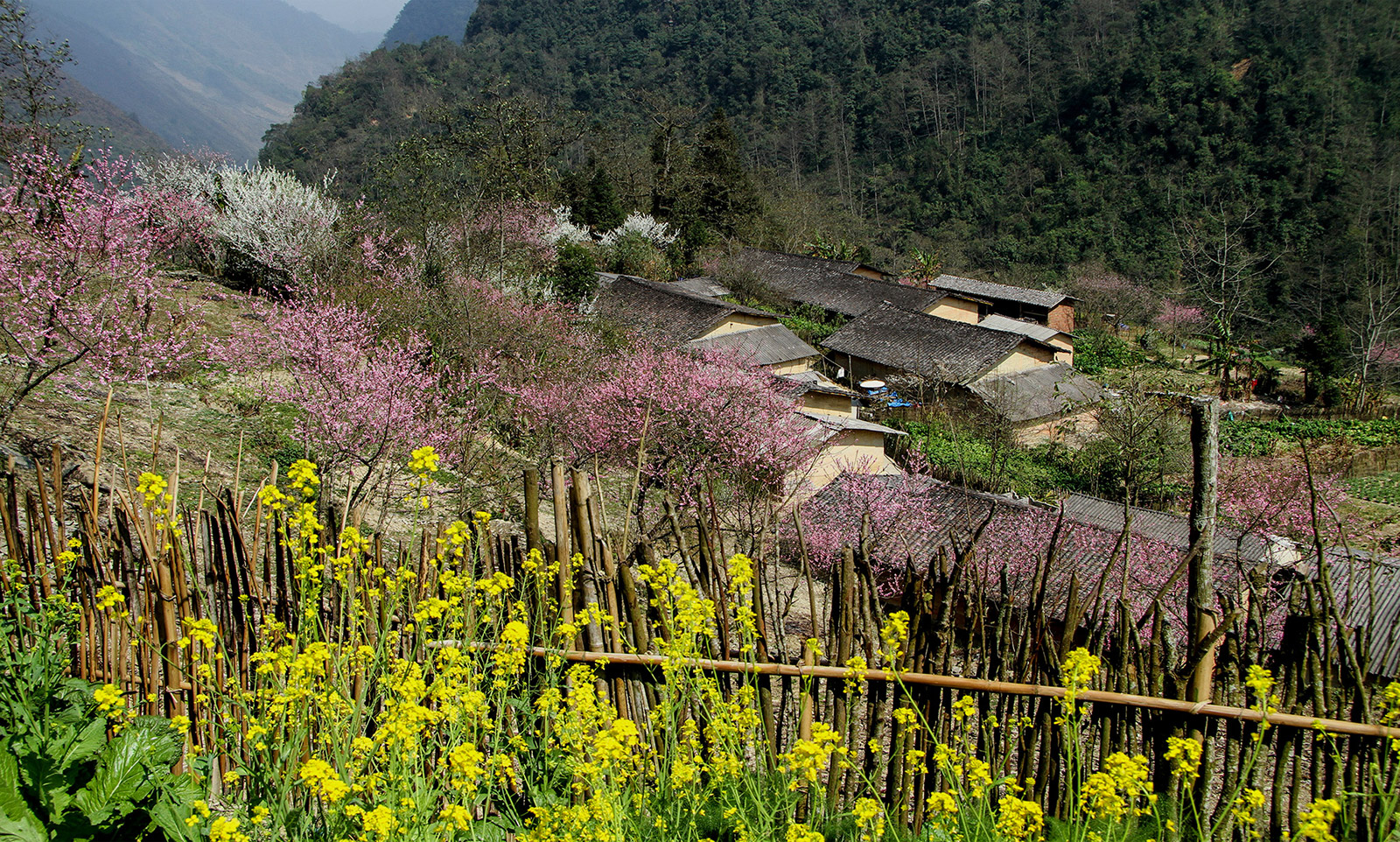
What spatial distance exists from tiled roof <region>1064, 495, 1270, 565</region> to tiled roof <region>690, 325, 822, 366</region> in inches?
376

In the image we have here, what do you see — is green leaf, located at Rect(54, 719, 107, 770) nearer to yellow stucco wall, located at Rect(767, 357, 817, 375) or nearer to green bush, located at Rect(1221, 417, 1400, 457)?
yellow stucco wall, located at Rect(767, 357, 817, 375)

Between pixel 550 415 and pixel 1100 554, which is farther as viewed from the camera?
pixel 550 415

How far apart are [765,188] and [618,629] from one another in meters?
44.9

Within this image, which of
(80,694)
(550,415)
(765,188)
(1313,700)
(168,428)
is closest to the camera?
(1313,700)

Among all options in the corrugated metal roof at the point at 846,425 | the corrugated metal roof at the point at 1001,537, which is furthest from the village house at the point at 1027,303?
the corrugated metal roof at the point at 1001,537

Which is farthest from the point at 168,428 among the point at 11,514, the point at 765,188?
the point at 765,188

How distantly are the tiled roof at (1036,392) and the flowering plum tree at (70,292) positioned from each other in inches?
732

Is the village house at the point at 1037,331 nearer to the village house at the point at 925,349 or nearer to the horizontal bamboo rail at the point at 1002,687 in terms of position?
the village house at the point at 925,349

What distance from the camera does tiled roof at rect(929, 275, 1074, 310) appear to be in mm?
35062

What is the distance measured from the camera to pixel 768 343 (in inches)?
924

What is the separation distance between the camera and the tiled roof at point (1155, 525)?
11.6 m

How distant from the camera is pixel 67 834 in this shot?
7.95 ft

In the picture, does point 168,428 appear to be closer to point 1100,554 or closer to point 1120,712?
point 1120,712

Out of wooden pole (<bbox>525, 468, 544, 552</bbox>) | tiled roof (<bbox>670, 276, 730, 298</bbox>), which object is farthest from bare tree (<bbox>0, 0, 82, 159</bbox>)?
tiled roof (<bbox>670, 276, 730, 298</bbox>)
